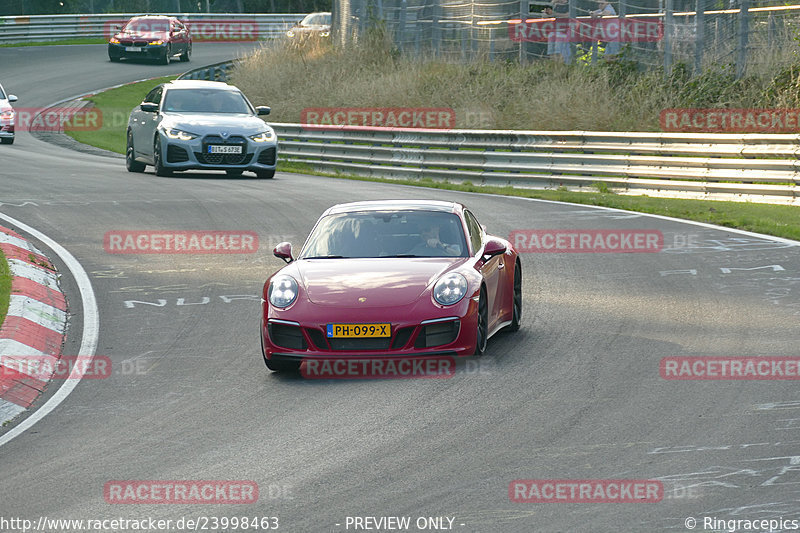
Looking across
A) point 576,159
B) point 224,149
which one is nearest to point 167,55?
→ point 224,149

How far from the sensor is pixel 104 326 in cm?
1112

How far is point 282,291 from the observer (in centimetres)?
943

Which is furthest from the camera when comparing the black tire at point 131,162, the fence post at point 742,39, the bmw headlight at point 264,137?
the black tire at point 131,162

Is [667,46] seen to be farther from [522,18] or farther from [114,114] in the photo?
[114,114]

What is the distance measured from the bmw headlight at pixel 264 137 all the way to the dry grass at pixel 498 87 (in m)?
6.57

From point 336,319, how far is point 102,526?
3.44 meters

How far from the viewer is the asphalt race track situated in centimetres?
605

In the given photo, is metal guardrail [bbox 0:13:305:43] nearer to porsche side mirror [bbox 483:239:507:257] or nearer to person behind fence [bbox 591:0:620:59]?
person behind fence [bbox 591:0:620:59]

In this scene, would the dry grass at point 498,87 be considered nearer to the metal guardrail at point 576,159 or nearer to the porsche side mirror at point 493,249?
the metal guardrail at point 576,159

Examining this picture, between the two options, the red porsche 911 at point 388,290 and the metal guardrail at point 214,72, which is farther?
the metal guardrail at point 214,72

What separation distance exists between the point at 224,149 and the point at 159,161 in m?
1.24

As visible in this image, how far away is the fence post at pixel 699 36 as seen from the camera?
25.0 m

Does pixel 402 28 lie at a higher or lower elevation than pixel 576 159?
higher

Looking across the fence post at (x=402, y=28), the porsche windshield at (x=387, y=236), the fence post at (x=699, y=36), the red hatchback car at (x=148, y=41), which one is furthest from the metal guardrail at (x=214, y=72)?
the porsche windshield at (x=387, y=236)
